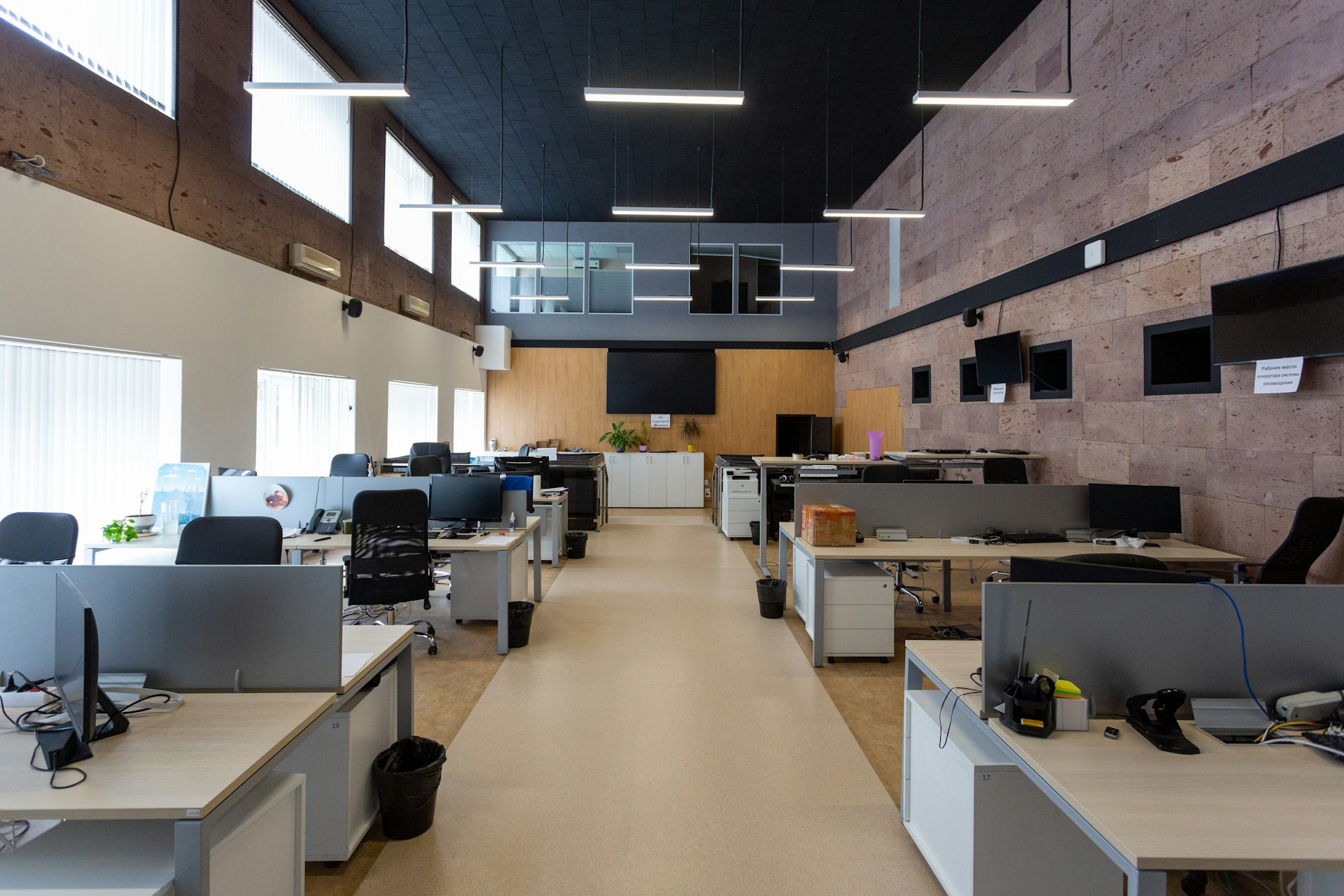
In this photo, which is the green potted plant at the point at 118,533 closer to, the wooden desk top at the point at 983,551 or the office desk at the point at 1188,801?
the wooden desk top at the point at 983,551

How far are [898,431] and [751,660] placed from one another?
6296 mm

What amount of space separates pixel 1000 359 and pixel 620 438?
7.35m

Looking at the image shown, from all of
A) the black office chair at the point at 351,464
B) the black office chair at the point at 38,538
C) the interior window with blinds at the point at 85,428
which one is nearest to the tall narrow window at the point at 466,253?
the black office chair at the point at 351,464

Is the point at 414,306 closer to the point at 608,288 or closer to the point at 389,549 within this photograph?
the point at 608,288

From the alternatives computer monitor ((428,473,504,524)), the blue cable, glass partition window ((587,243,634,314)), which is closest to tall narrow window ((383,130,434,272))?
glass partition window ((587,243,634,314))

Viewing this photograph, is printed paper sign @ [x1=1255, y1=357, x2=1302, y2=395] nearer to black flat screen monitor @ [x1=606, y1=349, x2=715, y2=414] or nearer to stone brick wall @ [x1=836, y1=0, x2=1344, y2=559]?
stone brick wall @ [x1=836, y1=0, x2=1344, y2=559]

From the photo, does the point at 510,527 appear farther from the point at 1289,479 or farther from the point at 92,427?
the point at 1289,479

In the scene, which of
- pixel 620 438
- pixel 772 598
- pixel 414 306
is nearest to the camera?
pixel 772 598

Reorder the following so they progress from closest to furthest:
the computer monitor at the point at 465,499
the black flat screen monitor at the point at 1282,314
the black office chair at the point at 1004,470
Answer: the black flat screen monitor at the point at 1282,314 < the computer monitor at the point at 465,499 < the black office chair at the point at 1004,470

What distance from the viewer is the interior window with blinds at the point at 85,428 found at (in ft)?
12.6

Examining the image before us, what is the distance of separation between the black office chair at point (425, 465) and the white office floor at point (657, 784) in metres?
3.03

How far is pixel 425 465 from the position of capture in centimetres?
724

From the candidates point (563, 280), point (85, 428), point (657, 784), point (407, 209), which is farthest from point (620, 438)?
point (657, 784)

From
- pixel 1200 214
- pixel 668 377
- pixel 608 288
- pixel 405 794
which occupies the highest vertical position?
pixel 608 288
